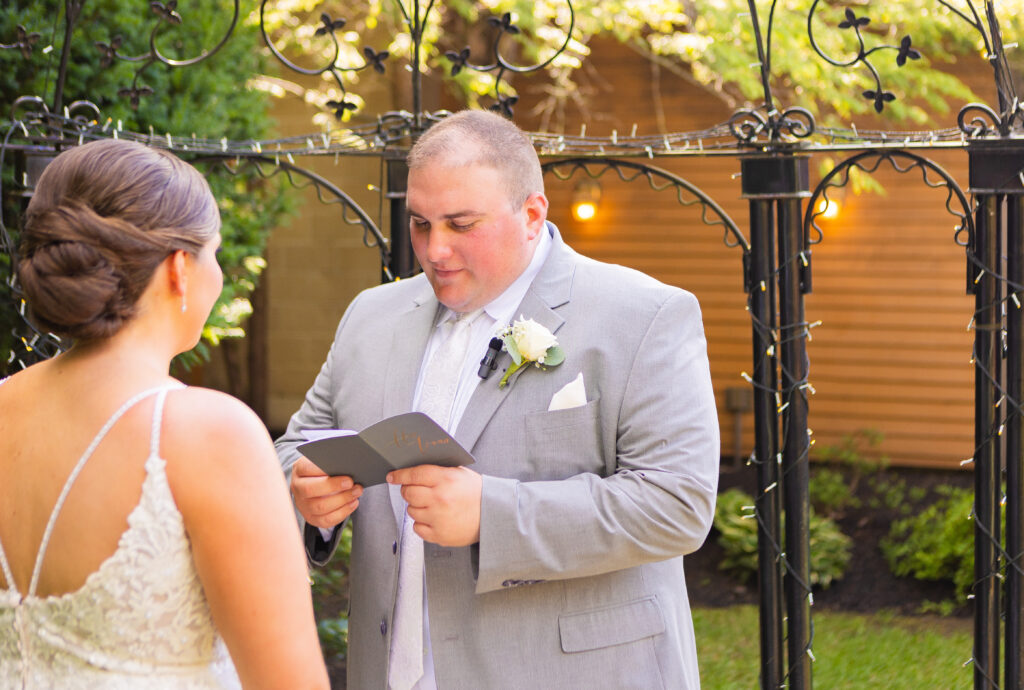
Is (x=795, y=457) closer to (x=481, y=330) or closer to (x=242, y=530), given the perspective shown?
(x=481, y=330)

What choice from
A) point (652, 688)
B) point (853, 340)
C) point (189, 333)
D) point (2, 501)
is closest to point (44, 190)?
point (189, 333)

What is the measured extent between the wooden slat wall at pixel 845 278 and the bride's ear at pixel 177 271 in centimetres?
751

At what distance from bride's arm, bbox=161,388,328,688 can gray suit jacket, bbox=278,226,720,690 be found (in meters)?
0.66

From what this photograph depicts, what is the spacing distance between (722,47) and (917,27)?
4.60 ft

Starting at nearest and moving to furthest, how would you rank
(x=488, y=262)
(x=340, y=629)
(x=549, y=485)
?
1. (x=549, y=485)
2. (x=488, y=262)
3. (x=340, y=629)

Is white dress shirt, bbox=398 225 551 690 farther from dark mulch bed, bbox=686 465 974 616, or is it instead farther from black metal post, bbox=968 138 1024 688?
dark mulch bed, bbox=686 465 974 616

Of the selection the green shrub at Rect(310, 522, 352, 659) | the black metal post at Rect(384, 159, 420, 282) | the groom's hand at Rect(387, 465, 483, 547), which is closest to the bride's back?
the groom's hand at Rect(387, 465, 483, 547)

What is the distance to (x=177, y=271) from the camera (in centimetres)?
165

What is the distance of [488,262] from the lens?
242 cm

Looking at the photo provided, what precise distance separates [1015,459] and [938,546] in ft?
13.2

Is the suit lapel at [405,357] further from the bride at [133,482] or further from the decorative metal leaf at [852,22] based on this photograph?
the decorative metal leaf at [852,22]

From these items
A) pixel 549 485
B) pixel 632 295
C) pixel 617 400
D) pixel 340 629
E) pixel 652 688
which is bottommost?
pixel 340 629

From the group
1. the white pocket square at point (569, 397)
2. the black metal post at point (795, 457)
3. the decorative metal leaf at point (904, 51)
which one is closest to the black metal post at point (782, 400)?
the black metal post at point (795, 457)

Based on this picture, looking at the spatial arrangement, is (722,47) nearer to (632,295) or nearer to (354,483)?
(632,295)
